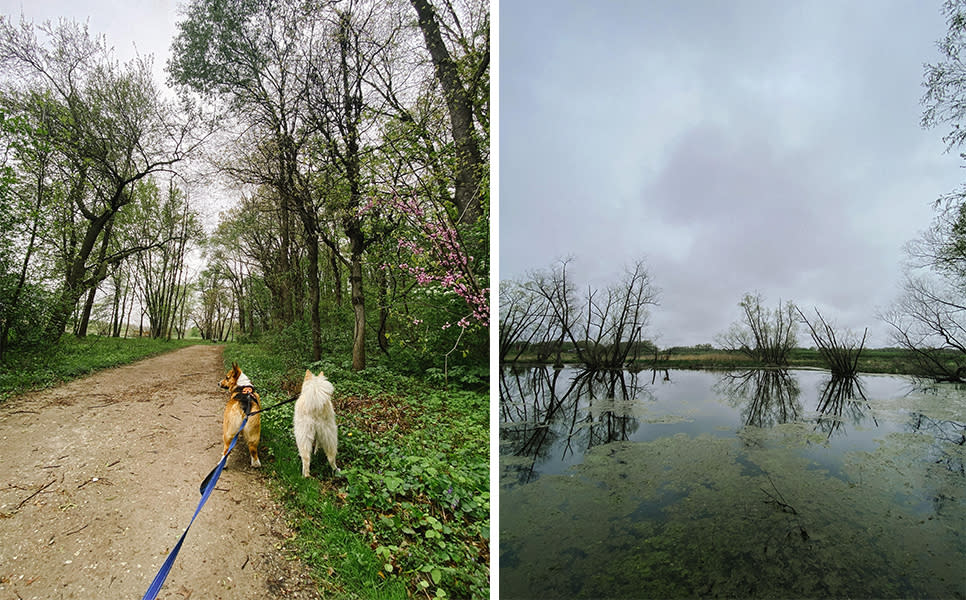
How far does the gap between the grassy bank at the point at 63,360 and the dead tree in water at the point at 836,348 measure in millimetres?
4398

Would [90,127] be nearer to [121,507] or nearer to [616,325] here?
[121,507]

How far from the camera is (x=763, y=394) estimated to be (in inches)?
109

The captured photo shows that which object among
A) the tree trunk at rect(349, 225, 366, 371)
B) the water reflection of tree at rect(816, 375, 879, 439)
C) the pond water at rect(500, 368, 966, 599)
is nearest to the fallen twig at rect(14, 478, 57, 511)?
the tree trunk at rect(349, 225, 366, 371)

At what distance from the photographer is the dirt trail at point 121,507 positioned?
0.76 m

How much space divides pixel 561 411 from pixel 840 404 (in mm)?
2153

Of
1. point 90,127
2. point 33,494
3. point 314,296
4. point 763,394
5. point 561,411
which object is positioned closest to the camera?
point 33,494

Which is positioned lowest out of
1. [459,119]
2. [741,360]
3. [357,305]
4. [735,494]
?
[735,494]

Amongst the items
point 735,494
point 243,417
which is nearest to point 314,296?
point 243,417

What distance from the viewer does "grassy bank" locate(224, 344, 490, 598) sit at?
95 cm

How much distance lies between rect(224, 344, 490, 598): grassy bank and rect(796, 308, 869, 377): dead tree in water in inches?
121

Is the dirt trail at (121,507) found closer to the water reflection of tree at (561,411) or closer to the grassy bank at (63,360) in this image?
the grassy bank at (63,360)

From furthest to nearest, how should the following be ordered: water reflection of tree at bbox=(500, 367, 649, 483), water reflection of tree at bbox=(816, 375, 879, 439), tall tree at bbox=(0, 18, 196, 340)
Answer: water reflection of tree at bbox=(816, 375, 879, 439) → water reflection of tree at bbox=(500, 367, 649, 483) → tall tree at bbox=(0, 18, 196, 340)

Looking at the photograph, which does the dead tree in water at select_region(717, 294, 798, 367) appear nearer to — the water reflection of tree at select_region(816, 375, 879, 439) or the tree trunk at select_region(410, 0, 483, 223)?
the water reflection of tree at select_region(816, 375, 879, 439)

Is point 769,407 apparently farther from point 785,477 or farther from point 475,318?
point 475,318
